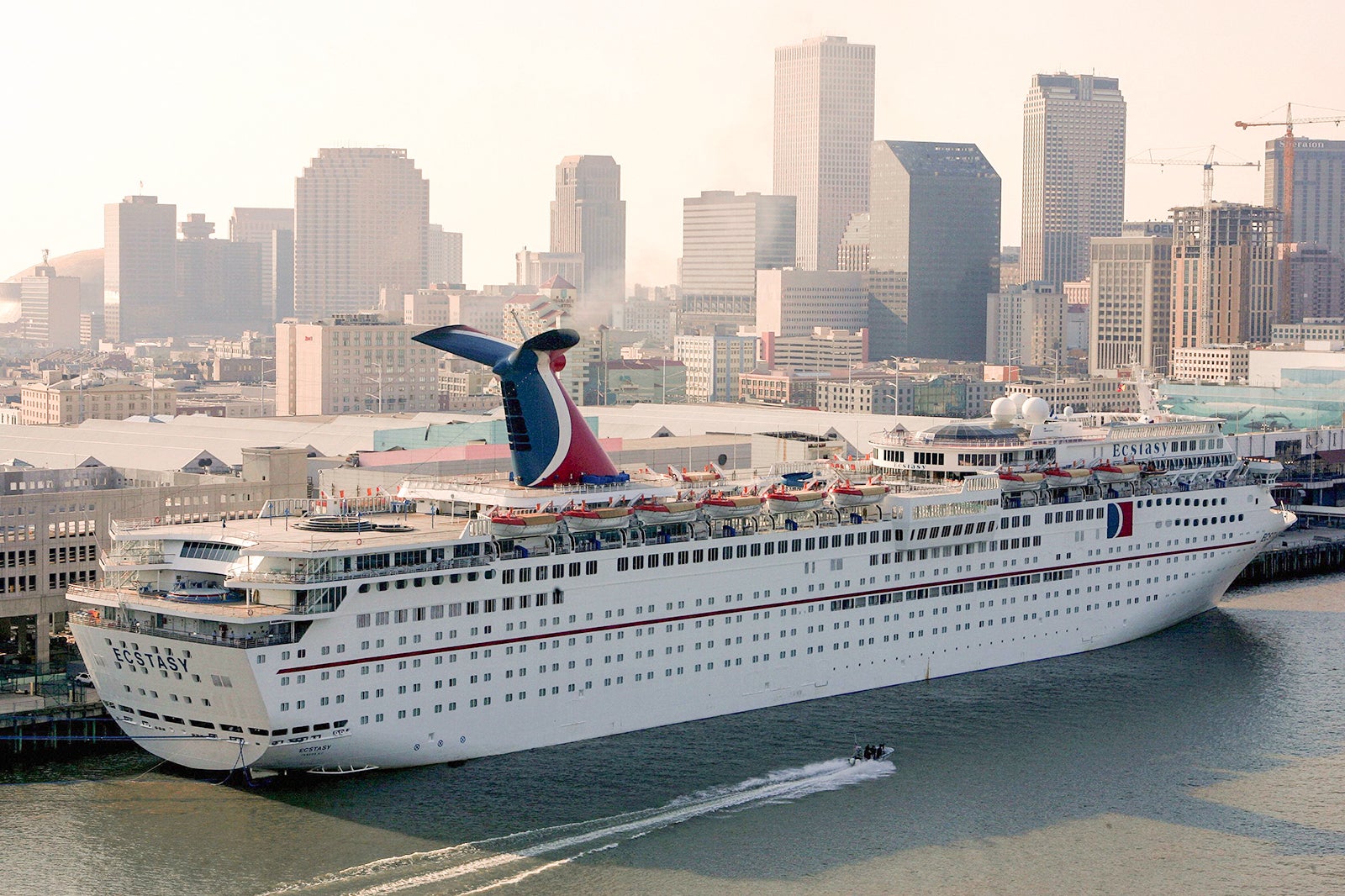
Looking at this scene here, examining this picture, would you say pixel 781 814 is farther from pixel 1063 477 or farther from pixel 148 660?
pixel 1063 477

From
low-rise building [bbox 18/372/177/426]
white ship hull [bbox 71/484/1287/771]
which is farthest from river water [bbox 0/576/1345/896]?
low-rise building [bbox 18/372/177/426]

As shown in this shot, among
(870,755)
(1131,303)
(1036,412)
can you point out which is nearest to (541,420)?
(870,755)

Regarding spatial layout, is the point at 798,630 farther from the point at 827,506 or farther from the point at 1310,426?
the point at 1310,426

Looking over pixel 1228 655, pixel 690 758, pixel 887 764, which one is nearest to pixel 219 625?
pixel 690 758

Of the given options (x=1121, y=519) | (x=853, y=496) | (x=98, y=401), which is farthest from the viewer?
(x=98, y=401)

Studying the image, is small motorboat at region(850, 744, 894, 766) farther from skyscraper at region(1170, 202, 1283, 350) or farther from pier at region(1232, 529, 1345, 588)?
skyscraper at region(1170, 202, 1283, 350)

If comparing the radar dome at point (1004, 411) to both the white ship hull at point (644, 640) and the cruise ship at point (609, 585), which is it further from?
the white ship hull at point (644, 640)
